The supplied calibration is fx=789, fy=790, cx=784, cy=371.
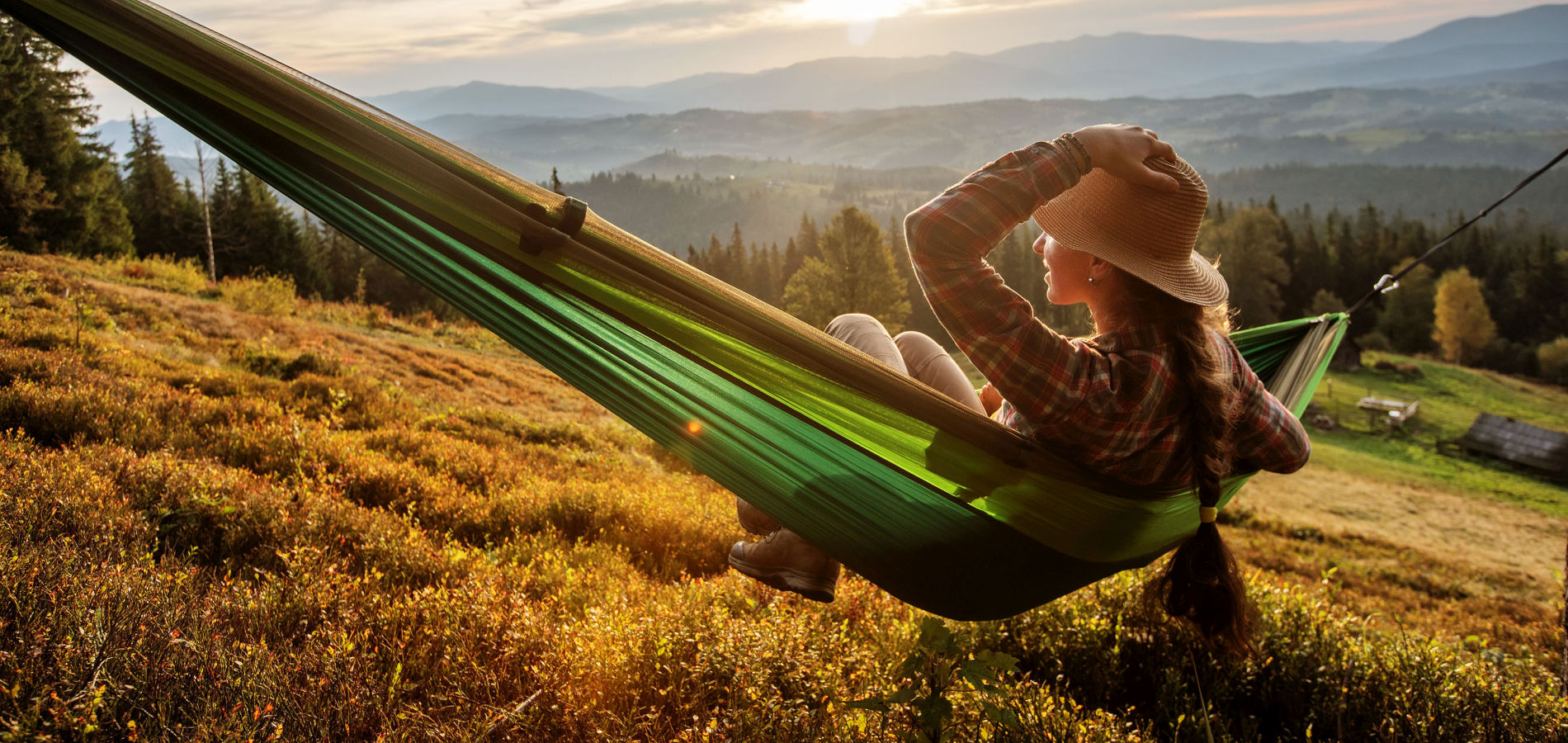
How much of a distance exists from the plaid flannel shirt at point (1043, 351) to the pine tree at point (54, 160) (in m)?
30.5

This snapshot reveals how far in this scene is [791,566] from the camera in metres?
2.03

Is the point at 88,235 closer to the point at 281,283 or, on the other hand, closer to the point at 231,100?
the point at 281,283

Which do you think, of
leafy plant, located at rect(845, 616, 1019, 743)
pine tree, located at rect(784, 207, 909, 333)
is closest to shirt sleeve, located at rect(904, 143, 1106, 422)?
leafy plant, located at rect(845, 616, 1019, 743)

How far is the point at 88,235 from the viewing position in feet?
92.6

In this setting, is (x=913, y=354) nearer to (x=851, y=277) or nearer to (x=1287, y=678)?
(x=1287, y=678)

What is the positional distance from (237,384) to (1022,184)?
15.6ft

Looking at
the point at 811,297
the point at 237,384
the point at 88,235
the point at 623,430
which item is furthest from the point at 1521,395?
the point at 88,235

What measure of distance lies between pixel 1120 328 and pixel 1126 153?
341mm

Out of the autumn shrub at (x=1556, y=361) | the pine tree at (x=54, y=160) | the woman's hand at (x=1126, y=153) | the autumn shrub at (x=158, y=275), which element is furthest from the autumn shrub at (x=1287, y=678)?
the autumn shrub at (x=1556, y=361)

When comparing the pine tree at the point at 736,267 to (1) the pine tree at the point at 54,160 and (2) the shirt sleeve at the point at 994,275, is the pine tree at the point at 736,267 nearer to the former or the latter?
(1) the pine tree at the point at 54,160

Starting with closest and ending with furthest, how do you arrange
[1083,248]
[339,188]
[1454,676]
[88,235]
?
[1083,248]
[339,188]
[1454,676]
[88,235]

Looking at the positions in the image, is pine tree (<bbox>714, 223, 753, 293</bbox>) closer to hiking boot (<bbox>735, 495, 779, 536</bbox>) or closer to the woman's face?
hiking boot (<bbox>735, 495, 779, 536</bbox>)

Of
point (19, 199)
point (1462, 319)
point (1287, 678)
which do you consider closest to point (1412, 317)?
point (1462, 319)

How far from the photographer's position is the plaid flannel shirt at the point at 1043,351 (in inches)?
52.5
